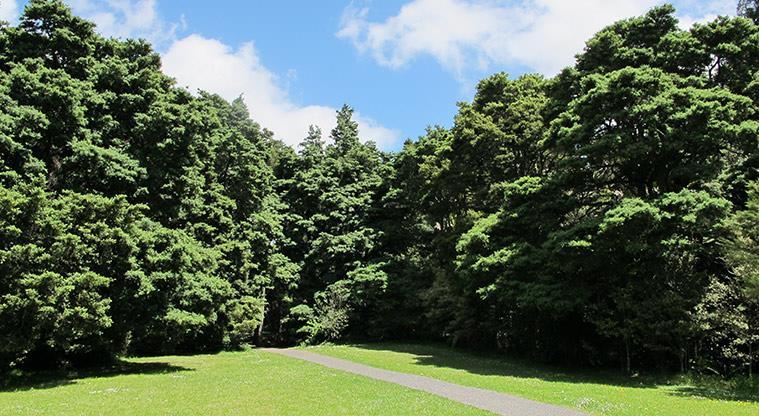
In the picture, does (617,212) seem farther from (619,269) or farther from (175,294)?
(175,294)

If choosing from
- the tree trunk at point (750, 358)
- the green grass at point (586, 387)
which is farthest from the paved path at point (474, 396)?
the tree trunk at point (750, 358)

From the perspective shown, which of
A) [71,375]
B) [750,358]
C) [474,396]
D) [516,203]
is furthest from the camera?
[516,203]

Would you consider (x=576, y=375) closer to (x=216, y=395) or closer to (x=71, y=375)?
(x=216, y=395)

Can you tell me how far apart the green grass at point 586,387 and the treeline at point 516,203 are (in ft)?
6.56

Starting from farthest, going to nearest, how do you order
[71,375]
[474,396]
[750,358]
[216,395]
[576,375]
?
1. [576,375]
2. [71,375]
3. [750,358]
4. [216,395]
5. [474,396]

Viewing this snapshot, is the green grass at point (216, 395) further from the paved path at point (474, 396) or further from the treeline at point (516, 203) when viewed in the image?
the treeline at point (516, 203)

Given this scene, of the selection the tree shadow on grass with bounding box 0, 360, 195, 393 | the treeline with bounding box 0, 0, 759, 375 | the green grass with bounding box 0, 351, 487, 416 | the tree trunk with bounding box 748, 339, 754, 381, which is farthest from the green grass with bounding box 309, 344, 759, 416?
the tree shadow on grass with bounding box 0, 360, 195, 393

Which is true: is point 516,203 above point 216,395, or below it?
above

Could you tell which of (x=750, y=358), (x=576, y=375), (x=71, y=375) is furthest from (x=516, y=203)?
(x=71, y=375)

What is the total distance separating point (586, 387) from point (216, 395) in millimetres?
12161

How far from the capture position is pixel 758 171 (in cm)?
1998

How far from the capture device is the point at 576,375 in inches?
840

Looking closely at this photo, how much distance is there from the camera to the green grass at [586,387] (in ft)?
41.9

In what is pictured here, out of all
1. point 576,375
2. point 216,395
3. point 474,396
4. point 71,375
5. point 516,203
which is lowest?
point 71,375
